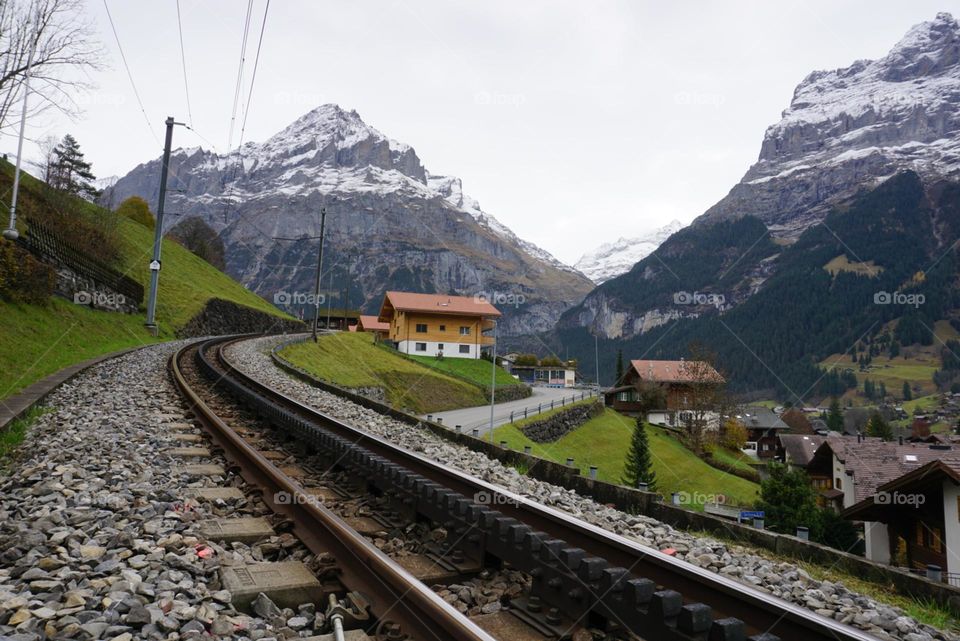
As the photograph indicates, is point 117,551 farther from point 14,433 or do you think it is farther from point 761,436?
point 761,436

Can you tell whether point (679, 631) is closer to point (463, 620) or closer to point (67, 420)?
point (463, 620)

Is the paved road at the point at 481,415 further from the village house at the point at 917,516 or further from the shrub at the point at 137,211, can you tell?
the shrub at the point at 137,211

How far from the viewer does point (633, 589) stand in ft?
9.39

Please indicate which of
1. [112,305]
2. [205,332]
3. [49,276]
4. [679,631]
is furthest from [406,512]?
[205,332]

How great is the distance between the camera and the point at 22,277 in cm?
2062

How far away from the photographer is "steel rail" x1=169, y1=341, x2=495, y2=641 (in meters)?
2.78

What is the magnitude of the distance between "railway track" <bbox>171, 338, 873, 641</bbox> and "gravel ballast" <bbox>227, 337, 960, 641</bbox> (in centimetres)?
88

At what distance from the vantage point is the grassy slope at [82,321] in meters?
15.8

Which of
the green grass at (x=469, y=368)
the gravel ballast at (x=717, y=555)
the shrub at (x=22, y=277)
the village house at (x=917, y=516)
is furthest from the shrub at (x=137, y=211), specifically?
the village house at (x=917, y=516)

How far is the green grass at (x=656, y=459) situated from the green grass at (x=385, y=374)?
791 cm

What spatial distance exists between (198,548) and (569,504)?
376 centimetres

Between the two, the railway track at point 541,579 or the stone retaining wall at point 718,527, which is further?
the stone retaining wall at point 718,527

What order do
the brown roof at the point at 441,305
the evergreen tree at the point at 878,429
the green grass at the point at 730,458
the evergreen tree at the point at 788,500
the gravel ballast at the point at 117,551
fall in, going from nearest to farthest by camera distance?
the gravel ballast at the point at 117,551 < the evergreen tree at the point at 788,500 < the green grass at the point at 730,458 < the brown roof at the point at 441,305 < the evergreen tree at the point at 878,429

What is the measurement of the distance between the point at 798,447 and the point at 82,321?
76812mm
